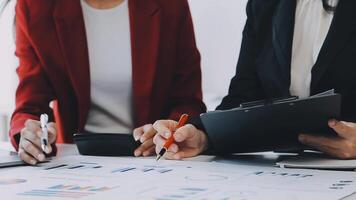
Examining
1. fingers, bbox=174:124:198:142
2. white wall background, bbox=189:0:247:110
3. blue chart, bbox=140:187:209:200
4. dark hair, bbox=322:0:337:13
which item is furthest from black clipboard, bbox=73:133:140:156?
white wall background, bbox=189:0:247:110

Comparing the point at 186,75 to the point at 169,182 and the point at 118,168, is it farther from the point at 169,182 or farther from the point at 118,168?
the point at 169,182

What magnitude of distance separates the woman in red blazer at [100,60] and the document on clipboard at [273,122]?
0.43 m

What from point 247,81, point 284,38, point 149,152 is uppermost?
point 284,38

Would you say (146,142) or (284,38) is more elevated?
(284,38)

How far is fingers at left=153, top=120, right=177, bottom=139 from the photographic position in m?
1.17

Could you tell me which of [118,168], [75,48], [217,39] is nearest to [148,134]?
[118,168]

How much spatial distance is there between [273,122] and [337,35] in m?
0.39

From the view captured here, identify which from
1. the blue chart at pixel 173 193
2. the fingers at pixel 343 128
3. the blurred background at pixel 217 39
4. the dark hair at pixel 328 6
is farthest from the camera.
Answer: the blurred background at pixel 217 39

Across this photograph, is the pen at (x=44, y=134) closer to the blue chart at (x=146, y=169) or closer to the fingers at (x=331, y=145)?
the blue chart at (x=146, y=169)

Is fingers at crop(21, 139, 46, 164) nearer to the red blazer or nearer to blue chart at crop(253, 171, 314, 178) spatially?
the red blazer

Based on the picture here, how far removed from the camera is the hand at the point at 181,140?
1.17m

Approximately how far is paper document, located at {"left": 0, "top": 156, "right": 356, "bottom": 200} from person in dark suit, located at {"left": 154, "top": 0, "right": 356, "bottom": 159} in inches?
6.6

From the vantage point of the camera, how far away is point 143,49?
1.58 meters

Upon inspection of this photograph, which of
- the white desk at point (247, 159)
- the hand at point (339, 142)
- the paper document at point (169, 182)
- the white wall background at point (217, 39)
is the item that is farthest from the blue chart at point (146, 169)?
the white wall background at point (217, 39)
